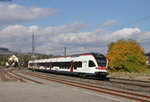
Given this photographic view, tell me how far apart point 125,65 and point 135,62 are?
3.76 m

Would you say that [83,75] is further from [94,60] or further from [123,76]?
[123,76]

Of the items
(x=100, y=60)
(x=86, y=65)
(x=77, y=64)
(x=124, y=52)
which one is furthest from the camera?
(x=124, y=52)

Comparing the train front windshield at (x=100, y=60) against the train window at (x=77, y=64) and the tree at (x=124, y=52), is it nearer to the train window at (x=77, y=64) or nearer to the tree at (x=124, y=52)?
the train window at (x=77, y=64)

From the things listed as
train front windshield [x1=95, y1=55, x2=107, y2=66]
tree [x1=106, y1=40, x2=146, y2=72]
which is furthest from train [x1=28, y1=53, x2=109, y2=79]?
tree [x1=106, y1=40, x2=146, y2=72]

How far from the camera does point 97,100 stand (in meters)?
12.4

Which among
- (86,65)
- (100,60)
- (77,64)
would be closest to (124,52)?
(77,64)

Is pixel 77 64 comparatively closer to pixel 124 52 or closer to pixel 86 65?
pixel 86 65

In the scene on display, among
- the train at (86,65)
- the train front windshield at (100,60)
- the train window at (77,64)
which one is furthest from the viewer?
the train window at (77,64)

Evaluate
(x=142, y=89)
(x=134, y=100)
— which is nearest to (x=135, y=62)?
(x=142, y=89)

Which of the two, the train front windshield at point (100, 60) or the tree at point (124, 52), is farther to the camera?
the tree at point (124, 52)

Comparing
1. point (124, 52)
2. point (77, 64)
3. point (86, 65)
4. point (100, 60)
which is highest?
point (124, 52)

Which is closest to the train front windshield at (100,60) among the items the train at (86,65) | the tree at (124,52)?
the train at (86,65)

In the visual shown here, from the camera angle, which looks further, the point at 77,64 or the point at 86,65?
the point at 77,64

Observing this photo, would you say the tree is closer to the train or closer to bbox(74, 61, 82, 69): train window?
the train
